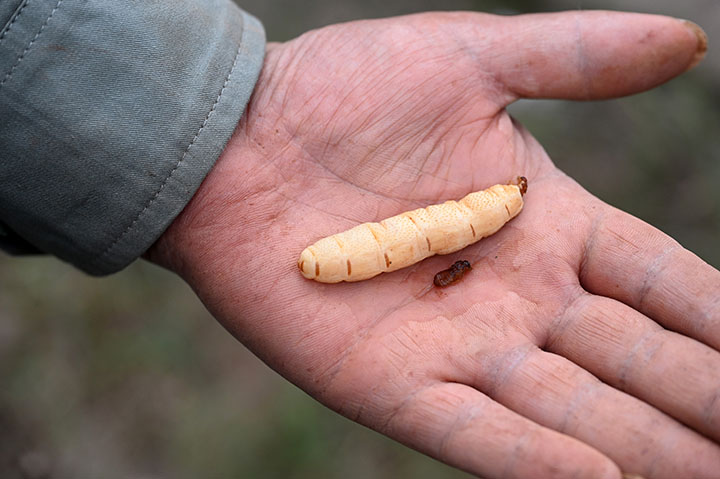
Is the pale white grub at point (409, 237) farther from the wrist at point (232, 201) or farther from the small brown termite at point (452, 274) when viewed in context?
the wrist at point (232, 201)

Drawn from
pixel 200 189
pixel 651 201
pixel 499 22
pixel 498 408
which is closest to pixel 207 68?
pixel 200 189

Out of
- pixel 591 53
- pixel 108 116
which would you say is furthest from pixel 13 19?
pixel 591 53

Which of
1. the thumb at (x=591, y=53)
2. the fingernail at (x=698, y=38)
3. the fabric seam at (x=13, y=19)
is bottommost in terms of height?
the fabric seam at (x=13, y=19)

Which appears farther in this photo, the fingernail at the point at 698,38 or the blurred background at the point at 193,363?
the blurred background at the point at 193,363

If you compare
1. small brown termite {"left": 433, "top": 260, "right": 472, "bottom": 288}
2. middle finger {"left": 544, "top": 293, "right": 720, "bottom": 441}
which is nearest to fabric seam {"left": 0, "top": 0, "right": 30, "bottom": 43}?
small brown termite {"left": 433, "top": 260, "right": 472, "bottom": 288}

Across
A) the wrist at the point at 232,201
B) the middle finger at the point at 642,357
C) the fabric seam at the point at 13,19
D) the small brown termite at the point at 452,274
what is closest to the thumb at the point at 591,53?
the small brown termite at the point at 452,274

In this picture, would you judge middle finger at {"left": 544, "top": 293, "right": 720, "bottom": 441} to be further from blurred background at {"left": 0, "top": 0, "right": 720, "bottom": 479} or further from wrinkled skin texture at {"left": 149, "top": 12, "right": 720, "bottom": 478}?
blurred background at {"left": 0, "top": 0, "right": 720, "bottom": 479}
